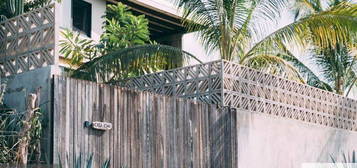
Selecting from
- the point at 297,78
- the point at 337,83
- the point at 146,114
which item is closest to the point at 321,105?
the point at 297,78

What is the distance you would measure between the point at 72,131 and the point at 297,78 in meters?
7.47

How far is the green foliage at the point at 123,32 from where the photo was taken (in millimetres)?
14352

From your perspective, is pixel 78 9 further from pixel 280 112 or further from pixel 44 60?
pixel 44 60

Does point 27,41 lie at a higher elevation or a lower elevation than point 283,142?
higher

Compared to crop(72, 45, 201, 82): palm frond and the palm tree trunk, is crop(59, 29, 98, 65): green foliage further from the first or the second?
the palm tree trunk

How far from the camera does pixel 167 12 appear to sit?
19.1 metres

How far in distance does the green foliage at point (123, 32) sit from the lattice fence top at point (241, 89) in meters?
2.03

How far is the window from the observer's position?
17.6 m

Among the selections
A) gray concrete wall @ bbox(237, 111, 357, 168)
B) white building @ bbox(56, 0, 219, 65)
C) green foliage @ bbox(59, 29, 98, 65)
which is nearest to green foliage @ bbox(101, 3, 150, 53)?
green foliage @ bbox(59, 29, 98, 65)

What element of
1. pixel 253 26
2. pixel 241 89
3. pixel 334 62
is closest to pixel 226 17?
pixel 253 26

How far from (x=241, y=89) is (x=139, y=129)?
2576 millimetres

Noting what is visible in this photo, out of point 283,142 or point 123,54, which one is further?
point 123,54

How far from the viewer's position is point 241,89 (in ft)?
37.1

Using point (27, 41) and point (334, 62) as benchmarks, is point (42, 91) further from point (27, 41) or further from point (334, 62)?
point (334, 62)
